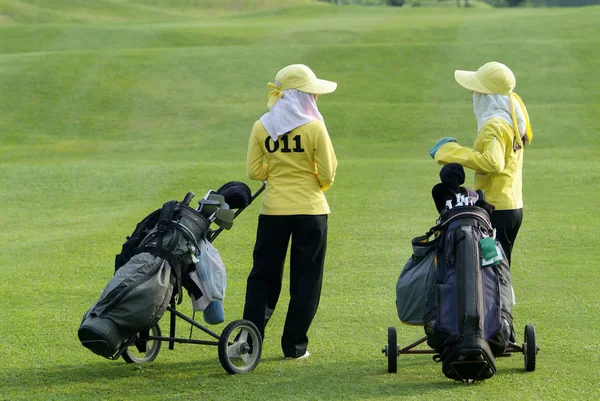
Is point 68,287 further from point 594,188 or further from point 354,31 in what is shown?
point 354,31

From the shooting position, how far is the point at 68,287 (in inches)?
349

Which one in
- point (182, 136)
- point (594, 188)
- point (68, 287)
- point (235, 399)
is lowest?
point (235, 399)

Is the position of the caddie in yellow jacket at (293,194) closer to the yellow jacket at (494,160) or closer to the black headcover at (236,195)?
the black headcover at (236,195)

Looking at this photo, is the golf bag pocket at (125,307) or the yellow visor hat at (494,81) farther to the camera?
the yellow visor hat at (494,81)

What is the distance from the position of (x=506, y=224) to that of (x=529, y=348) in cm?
90

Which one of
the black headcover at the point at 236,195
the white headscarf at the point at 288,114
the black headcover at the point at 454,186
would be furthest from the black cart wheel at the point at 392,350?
the white headscarf at the point at 288,114

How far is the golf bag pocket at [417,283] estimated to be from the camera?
19.0 feet

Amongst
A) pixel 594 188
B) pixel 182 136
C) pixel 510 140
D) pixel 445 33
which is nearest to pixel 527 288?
pixel 510 140

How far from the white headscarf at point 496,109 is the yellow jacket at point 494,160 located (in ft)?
0.23

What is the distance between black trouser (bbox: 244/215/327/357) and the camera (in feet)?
21.0

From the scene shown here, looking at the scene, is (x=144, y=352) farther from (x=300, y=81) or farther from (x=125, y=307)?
(x=300, y=81)

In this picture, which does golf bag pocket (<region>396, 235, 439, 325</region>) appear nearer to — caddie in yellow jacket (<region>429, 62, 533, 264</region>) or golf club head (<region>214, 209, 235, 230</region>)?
caddie in yellow jacket (<region>429, 62, 533, 264</region>)

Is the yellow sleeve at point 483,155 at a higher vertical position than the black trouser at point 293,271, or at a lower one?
higher

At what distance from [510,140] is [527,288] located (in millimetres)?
2732
